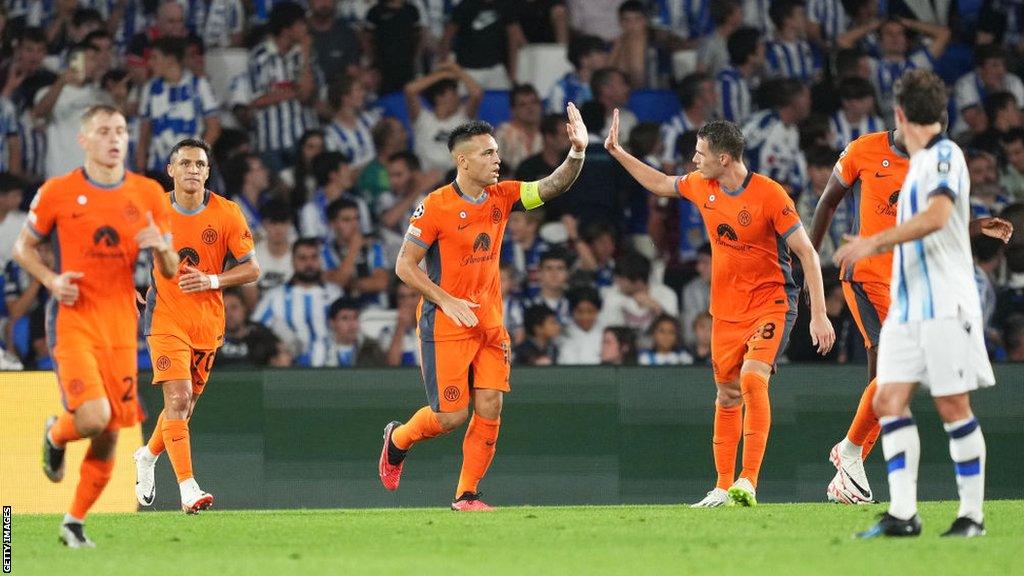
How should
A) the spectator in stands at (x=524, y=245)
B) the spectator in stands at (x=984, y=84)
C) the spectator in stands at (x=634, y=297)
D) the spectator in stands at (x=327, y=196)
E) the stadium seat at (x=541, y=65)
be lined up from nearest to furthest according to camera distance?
1. the spectator in stands at (x=634, y=297)
2. the spectator in stands at (x=524, y=245)
3. the spectator in stands at (x=327, y=196)
4. the spectator in stands at (x=984, y=84)
5. the stadium seat at (x=541, y=65)

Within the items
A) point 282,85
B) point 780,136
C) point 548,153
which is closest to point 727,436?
point 548,153

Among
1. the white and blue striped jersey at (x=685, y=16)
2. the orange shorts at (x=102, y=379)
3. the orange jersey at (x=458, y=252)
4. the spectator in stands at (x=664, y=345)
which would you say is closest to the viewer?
the orange shorts at (x=102, y=379)

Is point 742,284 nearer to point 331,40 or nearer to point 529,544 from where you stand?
point 529,544

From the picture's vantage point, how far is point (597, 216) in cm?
1491

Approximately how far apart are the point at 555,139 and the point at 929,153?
25.5ft

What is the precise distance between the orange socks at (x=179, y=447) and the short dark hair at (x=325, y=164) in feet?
16.7

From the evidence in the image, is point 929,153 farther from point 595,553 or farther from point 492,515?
point 492,515

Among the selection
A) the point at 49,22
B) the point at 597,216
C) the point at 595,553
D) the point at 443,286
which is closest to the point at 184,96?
the point at 49,22

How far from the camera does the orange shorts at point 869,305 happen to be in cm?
1039

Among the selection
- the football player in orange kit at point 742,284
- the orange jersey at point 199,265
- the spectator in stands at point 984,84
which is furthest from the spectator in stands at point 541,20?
the orange jersey at point 199,265

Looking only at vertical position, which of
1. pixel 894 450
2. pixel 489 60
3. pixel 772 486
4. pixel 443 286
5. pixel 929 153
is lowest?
pixel 772 486

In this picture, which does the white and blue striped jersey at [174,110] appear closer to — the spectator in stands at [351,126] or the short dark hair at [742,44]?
the spectator in stands at [351,126]

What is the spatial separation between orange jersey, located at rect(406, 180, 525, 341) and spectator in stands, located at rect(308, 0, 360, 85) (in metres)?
5.97

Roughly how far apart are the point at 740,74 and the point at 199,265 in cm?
702
